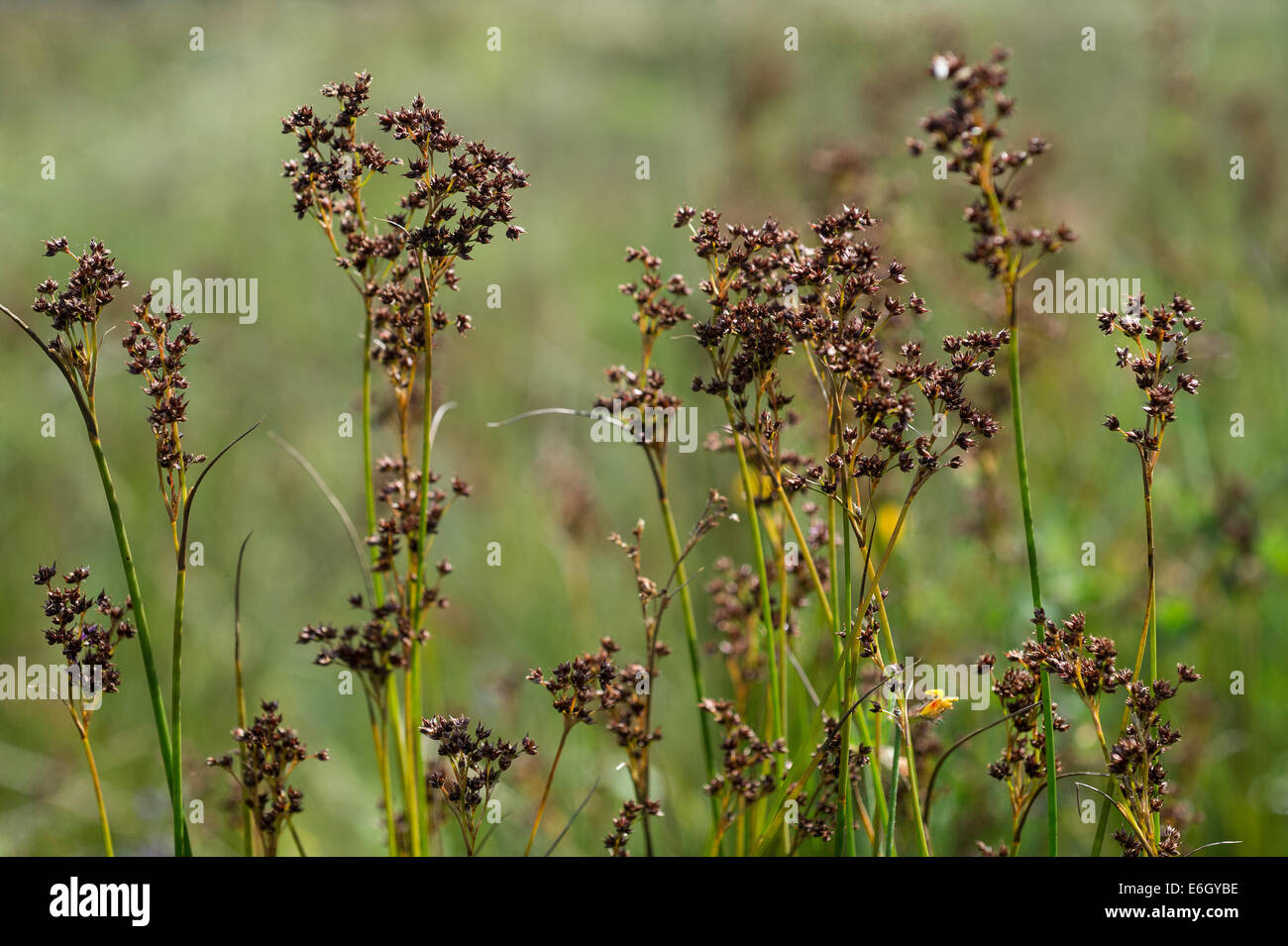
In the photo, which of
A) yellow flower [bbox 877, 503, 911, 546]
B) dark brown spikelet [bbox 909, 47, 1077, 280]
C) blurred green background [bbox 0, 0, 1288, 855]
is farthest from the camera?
yellow flower [bbox 877, 503, 911, 546]

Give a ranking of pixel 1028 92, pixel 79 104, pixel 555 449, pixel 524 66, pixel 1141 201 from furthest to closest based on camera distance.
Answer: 1. pixel 524 66
2. pixel 1028 92
3. pixel 79 104
4. pixel 1141 201
5. pixel 555 449

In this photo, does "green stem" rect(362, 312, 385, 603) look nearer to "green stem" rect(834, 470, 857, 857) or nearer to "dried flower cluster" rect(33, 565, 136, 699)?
"dried flower cluster" rect(33, 565, 136, 699)

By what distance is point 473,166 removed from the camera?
1807 millimetres

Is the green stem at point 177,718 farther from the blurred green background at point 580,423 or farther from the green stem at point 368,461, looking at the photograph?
the blurred green background at point 580,423

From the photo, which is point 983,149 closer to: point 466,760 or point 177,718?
point 466,760

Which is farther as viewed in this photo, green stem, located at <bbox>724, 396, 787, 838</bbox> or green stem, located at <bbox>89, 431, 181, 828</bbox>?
green stem, located at <bbox>724, 396, 787, 838</bbox>

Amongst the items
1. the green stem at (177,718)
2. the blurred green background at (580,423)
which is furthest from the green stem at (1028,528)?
the blurred green background at (580,423)

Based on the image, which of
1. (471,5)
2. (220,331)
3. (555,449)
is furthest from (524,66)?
(555,449)

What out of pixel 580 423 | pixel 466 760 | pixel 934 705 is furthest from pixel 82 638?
pixel 580 423

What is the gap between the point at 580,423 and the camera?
7.31 meters

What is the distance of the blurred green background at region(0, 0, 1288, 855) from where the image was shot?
4.27m

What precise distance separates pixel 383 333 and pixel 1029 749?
1.68 meters

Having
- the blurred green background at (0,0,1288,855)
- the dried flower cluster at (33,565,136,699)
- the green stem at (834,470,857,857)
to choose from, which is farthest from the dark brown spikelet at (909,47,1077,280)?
the blurred green background at (0,0,1288,855)
